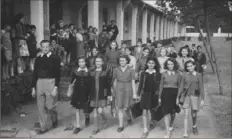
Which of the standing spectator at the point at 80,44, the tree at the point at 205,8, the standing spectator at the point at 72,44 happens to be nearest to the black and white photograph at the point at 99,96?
the standing spectator at the point at 72,44

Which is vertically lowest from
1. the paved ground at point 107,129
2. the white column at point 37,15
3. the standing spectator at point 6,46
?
the paved ground at point 107,129

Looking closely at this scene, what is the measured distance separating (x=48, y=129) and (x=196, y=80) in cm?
297

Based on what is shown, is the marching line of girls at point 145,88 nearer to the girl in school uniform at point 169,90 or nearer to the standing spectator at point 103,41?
the girl in school uniform at point 169,90

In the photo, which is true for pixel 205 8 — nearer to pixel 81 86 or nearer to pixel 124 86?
pixel 124 86

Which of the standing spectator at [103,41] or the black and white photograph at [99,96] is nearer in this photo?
the black and white photograph at [99,96]

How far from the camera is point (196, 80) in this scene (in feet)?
20.3

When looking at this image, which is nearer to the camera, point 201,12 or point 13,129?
point 13,129

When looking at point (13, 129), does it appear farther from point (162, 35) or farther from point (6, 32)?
point (162, 35)

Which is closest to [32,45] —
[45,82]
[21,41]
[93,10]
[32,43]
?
[32,43]

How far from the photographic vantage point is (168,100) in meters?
6.08

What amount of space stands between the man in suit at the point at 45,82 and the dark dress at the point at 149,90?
1639 mm

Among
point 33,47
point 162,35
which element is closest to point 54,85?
Result: point 33,47

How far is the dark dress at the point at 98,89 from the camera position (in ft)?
20.7

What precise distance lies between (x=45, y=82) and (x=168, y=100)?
2.30 m
